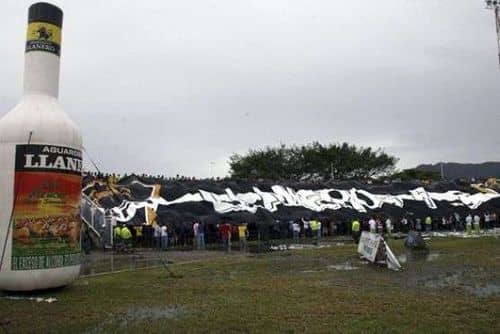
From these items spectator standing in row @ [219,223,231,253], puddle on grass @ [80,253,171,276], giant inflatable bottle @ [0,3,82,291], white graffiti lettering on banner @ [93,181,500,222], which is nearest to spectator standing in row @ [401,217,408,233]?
white graffiti lettering on banner @ [93,181,500,222]

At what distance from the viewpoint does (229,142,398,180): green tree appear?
69.9 meters

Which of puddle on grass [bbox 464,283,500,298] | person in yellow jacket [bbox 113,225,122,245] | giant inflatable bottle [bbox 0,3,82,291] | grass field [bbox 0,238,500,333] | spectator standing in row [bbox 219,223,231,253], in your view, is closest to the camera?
grass field [bbox 0,238,500,333]

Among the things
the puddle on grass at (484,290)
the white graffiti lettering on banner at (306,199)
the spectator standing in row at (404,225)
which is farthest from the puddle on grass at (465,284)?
the spectator standing in row at (404,225)

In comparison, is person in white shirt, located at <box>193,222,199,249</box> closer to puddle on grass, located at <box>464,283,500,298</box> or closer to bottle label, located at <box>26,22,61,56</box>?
bottle label, located at <box>26,22,61,56</box>

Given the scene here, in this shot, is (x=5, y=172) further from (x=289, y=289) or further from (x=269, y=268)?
(x=269, y=268)

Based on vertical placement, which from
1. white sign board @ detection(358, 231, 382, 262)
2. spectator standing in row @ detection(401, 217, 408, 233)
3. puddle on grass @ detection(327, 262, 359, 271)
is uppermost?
spectator standing in row @ detection(401, 217, 408, 233)

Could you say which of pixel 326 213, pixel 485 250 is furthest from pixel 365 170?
pixel 485 250

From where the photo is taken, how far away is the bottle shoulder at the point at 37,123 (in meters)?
12.2

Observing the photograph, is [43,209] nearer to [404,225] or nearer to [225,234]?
[225,234]

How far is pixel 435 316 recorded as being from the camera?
30.2 feet

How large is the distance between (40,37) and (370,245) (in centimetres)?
1394

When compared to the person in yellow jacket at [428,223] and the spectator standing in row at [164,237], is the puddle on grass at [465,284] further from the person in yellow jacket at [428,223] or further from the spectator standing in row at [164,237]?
the person in yellow jacket at [428,223]

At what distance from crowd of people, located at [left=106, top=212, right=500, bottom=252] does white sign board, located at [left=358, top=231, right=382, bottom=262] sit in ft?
30.3

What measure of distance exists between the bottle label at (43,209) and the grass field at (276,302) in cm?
101
